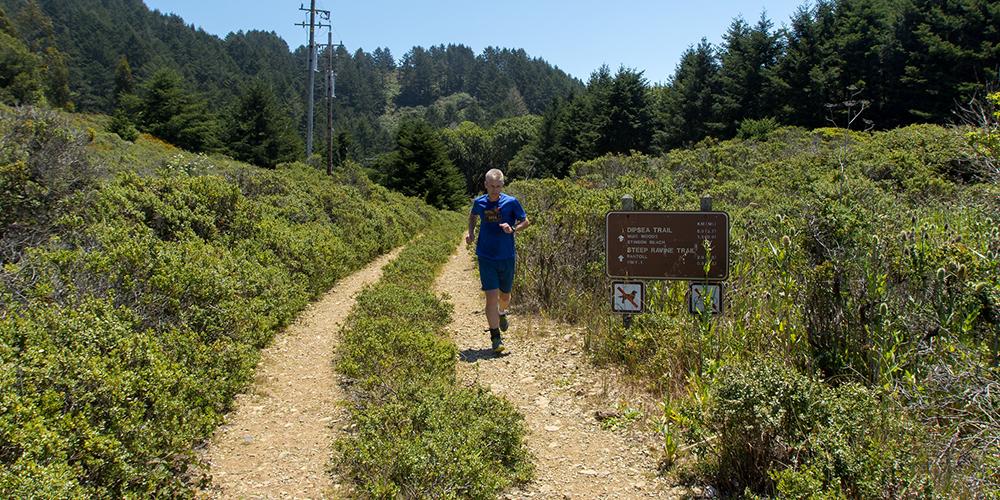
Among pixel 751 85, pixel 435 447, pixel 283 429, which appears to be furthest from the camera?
pixel 751 85

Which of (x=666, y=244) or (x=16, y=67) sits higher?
(x=16, y=67)

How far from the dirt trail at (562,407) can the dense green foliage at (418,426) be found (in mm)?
266

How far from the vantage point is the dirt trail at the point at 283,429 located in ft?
11.3

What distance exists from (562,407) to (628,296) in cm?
118

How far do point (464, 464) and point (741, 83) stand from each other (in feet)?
132

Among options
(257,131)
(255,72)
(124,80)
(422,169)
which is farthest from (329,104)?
(255,72)

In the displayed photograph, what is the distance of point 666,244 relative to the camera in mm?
5203

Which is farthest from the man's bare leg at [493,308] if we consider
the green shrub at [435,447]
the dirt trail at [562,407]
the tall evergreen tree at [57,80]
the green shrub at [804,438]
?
the tall evergreen tree at [57,80]

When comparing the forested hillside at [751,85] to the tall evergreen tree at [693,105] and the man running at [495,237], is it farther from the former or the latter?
the man running at [495,237]

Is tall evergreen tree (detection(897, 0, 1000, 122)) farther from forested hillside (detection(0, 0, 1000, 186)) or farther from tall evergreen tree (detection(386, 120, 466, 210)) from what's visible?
tall evergreen tree (detection(386, 120, 466, 210))

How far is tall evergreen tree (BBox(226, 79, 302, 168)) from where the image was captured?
4175cm

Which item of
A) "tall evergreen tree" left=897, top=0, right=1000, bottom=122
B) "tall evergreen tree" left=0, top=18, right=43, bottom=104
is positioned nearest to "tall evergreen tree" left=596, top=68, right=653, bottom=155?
"tall evergreen tree" left=897, top=0, right=1000, bottom=122

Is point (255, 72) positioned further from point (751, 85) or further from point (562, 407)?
point (562, 407)

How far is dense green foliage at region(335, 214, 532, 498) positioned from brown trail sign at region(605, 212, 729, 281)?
5.62 ft
